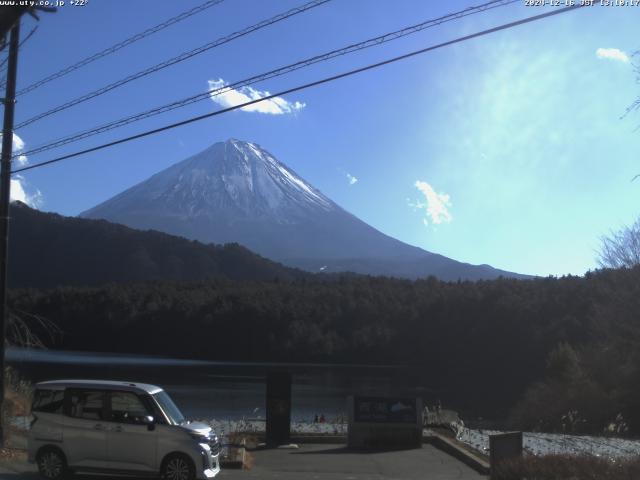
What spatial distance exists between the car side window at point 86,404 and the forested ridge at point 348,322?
54.6 m

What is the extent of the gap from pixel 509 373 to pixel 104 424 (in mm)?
65793

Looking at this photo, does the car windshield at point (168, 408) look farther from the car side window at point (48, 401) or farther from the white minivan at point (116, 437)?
the car side window at point (48, 401)

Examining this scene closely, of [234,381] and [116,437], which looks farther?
[234,381]

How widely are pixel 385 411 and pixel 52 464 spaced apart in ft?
26.1

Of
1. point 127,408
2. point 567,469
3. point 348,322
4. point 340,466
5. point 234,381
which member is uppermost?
point 348,322

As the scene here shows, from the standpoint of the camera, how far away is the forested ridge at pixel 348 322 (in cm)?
7719

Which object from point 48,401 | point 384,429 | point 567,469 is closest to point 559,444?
point 384,429

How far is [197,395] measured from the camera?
45625 millimetres

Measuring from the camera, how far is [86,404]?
39.4ft

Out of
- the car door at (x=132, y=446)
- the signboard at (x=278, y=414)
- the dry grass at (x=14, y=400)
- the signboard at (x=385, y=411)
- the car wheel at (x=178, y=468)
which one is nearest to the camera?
the car wheel at (x=178, y=468)

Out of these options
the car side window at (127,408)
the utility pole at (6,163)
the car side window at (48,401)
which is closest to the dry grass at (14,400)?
the utility pole at (6,163)

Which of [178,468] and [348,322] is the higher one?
[348,322]

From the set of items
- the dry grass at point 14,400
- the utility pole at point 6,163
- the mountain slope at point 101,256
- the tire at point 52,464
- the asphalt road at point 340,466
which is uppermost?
the mountain slope at point 101,256

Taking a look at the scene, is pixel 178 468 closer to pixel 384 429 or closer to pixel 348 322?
pixel 384 429
